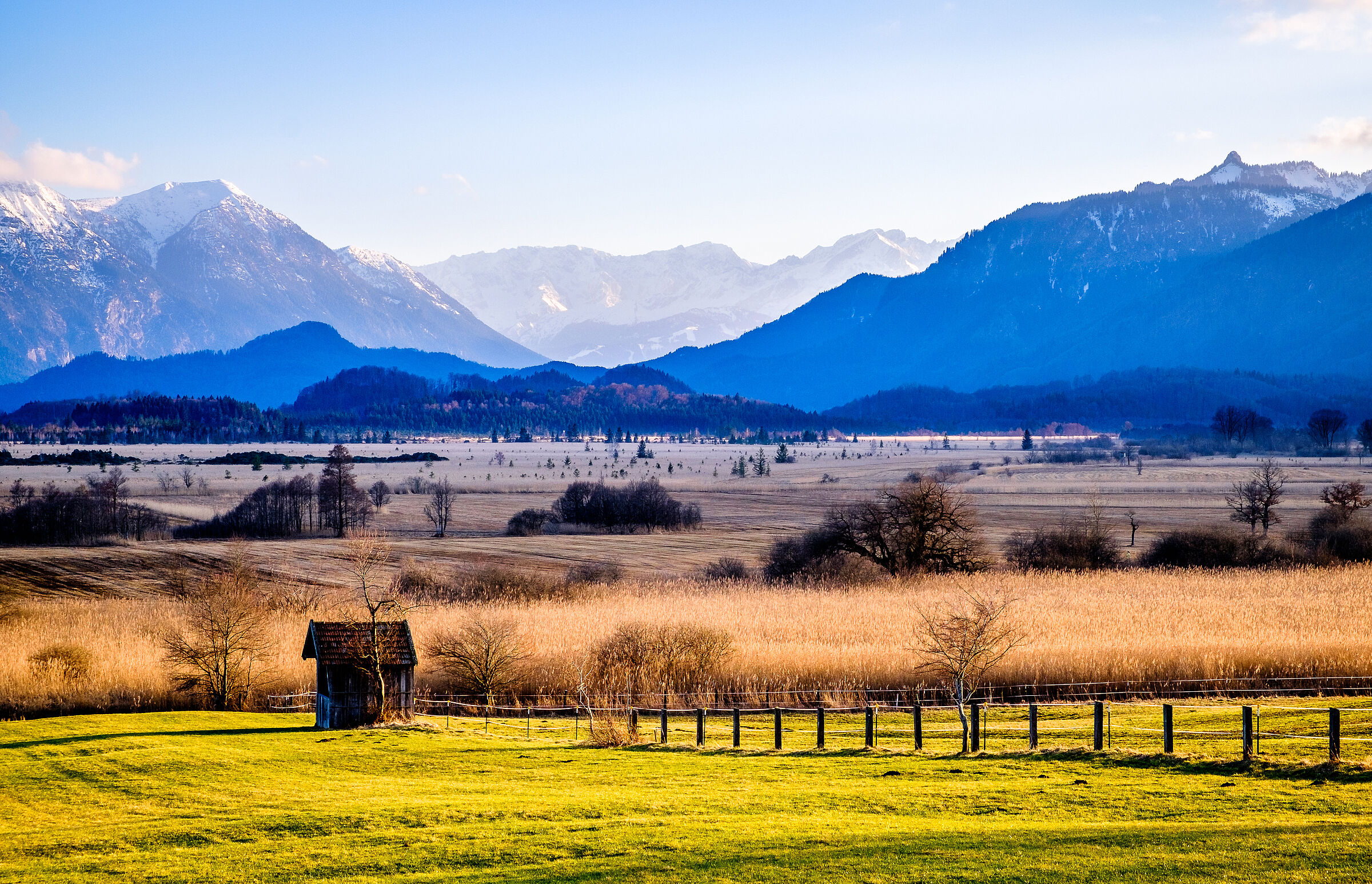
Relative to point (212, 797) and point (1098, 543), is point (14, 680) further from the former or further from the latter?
point (1098, 543)

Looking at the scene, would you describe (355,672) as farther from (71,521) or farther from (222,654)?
(71,521)

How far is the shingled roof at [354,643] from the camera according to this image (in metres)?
26.8

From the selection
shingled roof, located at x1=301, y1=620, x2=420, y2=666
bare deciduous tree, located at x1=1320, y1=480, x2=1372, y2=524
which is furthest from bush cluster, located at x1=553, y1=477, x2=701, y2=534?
shingled roof, located at x1=301, y1=620, x2=420, y2=666

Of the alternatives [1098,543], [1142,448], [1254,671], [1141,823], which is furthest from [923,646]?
[1142,448]

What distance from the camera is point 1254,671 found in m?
29.9

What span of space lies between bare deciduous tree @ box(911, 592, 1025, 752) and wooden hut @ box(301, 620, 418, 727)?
1315 cm

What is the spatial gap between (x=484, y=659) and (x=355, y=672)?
15.3 feet

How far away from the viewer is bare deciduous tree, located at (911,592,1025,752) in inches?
934

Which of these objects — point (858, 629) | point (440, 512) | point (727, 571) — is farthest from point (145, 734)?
point (440, 512)

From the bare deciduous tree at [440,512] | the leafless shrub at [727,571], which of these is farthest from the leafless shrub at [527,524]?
the leafless shrub at [727,571]

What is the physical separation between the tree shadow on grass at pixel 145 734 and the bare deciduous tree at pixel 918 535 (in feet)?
117

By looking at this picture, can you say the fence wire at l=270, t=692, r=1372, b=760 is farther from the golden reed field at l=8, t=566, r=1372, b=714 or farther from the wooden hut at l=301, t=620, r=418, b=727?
→ the golden reed field at l=8, t=566, r=1372, b=714

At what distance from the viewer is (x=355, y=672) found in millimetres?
26797

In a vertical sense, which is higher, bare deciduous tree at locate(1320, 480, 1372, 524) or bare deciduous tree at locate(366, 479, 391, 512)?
bare deciduous tree at locate(1320, 480, 1372, 524)
